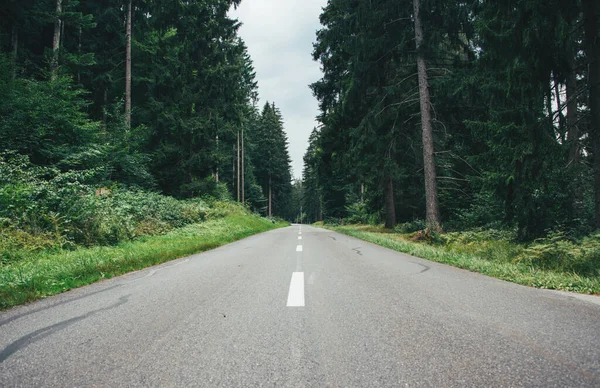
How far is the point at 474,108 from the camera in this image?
12742 mm

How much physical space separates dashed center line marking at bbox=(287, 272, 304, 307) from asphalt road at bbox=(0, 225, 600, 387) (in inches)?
1.1

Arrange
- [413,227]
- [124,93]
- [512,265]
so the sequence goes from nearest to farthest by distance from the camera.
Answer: [512,265] < [413,227] < [124,93]

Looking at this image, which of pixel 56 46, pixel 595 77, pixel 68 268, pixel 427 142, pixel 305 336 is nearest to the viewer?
pixel 305 336

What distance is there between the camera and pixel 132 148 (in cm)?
1644

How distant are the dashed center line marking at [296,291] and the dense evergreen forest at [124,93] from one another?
7.72m

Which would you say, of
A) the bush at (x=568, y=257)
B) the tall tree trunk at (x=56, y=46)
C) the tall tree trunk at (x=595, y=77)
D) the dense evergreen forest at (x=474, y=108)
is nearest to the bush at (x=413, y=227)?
the dense evergreen forest at (x=474, y=108)

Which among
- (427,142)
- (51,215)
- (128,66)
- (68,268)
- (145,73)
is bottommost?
(68,268)

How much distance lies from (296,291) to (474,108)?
1329 cm

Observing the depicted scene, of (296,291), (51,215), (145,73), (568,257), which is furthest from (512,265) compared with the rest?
(145,73)

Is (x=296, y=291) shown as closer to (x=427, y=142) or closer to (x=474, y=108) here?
(x=427, y=142)

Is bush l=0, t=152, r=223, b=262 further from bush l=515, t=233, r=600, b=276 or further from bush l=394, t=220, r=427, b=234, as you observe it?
bush l=394, t=220, r=427, b=234

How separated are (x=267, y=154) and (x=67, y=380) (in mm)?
50054

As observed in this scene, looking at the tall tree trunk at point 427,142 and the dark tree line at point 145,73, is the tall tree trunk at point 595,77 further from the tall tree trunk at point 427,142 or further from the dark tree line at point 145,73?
the dark tree line at point 145,73

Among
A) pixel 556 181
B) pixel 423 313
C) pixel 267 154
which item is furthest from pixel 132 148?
pixel 267 154
